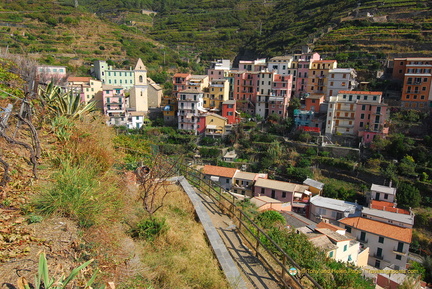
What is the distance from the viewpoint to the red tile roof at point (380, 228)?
65.3 feet

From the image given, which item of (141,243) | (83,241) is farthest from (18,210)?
(141,243)

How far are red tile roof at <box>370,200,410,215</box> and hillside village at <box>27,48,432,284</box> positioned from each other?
0.22 feet

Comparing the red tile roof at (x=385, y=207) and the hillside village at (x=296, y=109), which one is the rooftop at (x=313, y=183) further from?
the red tile roof at (x=385, y=207)

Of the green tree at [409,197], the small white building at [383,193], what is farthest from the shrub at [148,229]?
the green tree at [409,197]

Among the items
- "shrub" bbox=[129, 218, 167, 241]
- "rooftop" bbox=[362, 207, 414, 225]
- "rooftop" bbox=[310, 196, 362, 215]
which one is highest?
"shrub" bbox=[129, 218, 167, 241]

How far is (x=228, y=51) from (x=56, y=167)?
206 ft

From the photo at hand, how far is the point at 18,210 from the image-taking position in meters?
4.12

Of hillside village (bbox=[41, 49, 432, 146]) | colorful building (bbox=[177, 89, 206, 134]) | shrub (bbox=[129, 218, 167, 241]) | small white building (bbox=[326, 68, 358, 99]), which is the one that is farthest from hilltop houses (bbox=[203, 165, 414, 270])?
small white building (bbox=[326, 68, 358, 99])

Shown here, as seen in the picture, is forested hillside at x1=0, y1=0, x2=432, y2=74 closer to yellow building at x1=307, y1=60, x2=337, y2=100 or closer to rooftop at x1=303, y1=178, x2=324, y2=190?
yellow building at x1=307, y1=60, x2=337, y2=100

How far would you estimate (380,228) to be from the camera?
20.6 m

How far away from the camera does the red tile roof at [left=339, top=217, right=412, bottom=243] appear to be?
19.9 metres

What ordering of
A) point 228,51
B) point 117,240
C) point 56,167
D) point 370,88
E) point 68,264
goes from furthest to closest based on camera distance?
point 228,51
point 370,88
point 56,167
point 117,240
point 68,264

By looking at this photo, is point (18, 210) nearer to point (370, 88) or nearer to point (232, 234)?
point (232, 234)

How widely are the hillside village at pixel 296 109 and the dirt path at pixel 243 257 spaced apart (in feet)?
48.6
